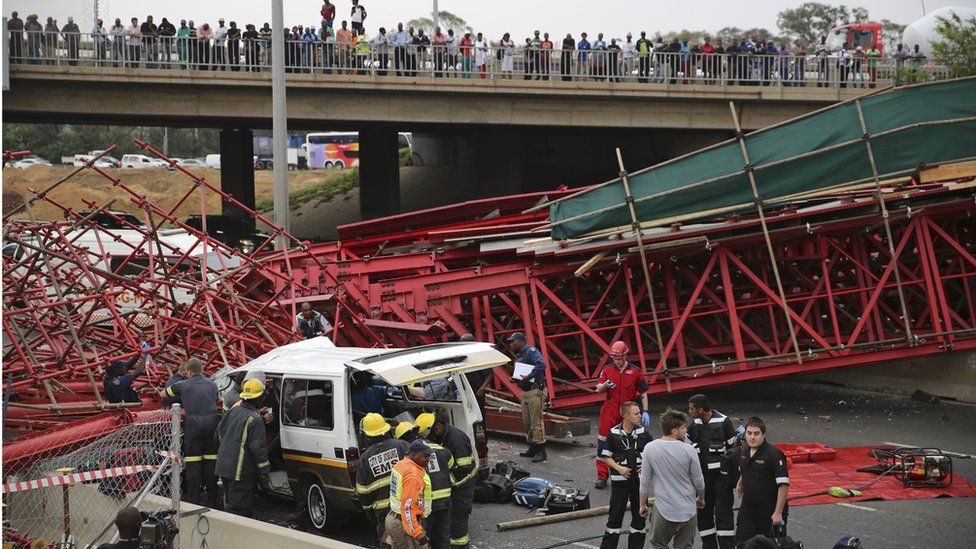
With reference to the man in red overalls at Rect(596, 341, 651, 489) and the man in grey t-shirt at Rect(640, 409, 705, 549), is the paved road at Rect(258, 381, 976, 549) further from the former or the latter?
the man in grey t-shirt at Rect(640, 409, 705, 549)

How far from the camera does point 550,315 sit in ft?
55.1

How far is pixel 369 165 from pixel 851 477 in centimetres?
2862

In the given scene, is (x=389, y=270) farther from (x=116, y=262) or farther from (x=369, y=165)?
(x=369, y=165)

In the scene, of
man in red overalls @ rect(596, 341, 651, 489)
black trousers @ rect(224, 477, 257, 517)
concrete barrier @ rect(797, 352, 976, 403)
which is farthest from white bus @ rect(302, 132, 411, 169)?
black trousers @ rect(224, 477, 257, 517)

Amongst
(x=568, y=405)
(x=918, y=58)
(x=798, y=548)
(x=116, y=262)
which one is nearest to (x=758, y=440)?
(x=798, y=548)

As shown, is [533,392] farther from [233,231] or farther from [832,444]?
[233,231]

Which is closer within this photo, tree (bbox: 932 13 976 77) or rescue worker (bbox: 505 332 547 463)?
rescue worker (bbox: 505 332 547 463)

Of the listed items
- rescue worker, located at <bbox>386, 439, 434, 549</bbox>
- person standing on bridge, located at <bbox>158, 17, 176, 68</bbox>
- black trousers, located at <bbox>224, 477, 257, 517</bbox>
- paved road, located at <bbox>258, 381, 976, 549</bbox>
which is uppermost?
person standing on bridge, located at <bbox>158, 17, 176, 68</bbox>

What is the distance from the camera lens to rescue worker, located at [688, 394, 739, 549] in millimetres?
9023

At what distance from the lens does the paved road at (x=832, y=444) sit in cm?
1000

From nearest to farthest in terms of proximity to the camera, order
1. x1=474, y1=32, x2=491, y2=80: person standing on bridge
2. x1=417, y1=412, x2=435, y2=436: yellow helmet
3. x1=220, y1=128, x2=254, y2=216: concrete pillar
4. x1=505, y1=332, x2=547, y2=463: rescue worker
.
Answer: x1=417, y1=412, x2=435, y2=436: yellow helmet → x1=505, y1=332, x2=547, y2=463: rescue worker → x1=474, y1=32, x2=491, y2=80: person standing on bridge → x1=220, y1=128, x2=254, y2=216: concrete pillar

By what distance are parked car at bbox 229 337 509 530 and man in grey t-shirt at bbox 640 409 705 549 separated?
2.06 meters

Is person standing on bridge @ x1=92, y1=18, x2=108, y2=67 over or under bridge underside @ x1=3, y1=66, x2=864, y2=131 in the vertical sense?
over

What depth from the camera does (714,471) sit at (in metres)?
9.18
